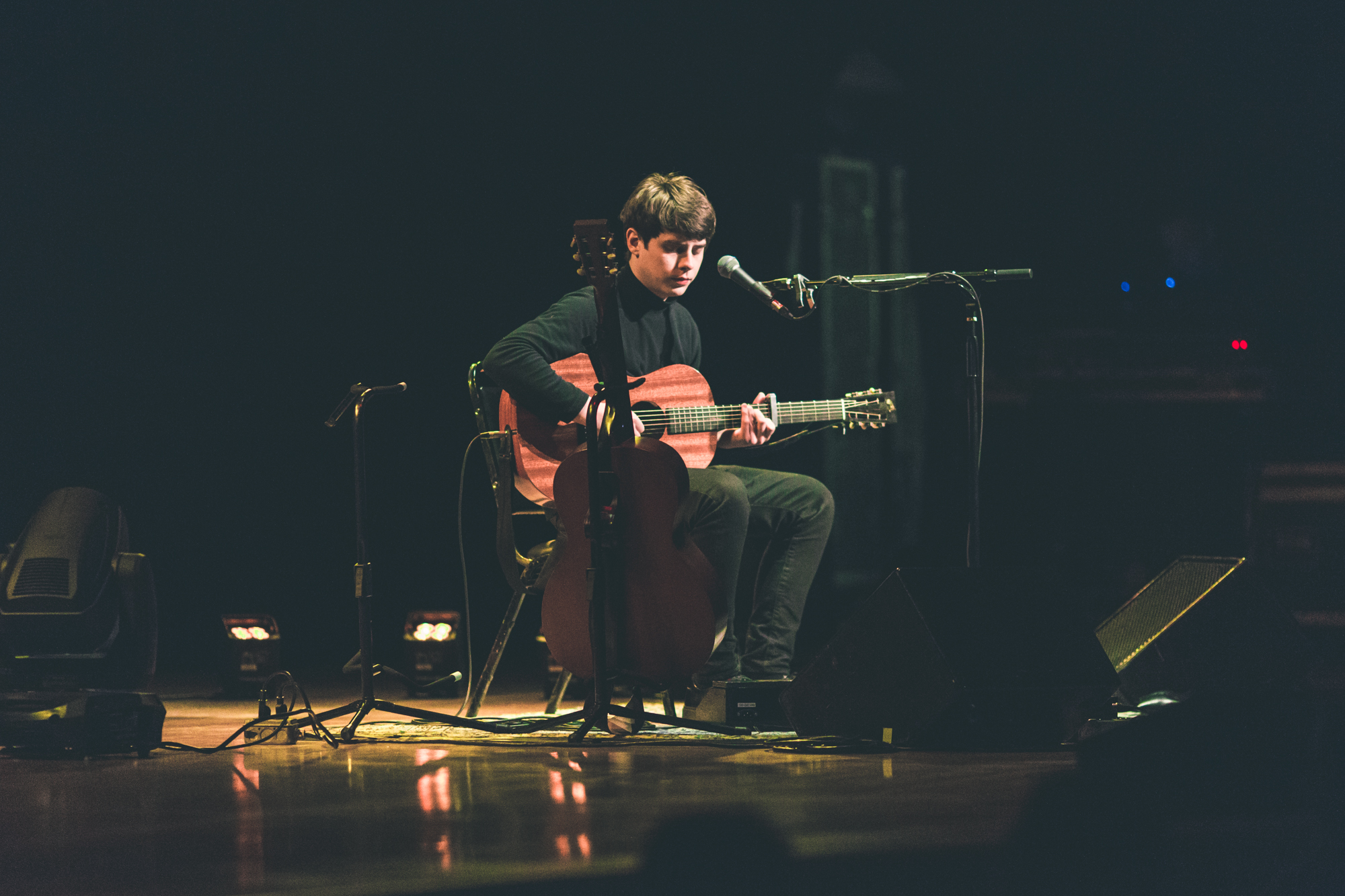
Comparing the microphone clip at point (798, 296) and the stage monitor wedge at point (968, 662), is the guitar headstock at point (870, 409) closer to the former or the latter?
the microphone clip at point (798, 296)

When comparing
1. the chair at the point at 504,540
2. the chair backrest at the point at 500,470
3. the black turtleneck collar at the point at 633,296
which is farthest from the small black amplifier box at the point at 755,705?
the black turtleneck collar at the point at 633,296

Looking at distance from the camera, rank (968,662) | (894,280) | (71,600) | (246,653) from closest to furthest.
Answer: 1. (968,662)
2. (894,280)
3. (71,600)
4. (246,653)

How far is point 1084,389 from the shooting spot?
4.92m

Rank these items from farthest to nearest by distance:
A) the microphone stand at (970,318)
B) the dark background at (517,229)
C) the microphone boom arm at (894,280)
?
the dark background at (517,229), the microphone boom arm at (894,280), the microphone stand at (970,318)

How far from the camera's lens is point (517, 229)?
5.24 m

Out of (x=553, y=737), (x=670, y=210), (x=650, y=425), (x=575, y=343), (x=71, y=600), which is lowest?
(x=553, y=737)

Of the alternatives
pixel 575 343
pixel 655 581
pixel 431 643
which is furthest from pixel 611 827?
pixel 431 643

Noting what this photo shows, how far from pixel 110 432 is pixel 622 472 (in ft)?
9.36

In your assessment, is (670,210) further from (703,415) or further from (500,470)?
(500,470)

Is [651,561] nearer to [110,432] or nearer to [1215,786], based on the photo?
[1215,786]

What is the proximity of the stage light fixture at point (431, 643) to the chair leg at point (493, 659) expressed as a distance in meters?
0.86

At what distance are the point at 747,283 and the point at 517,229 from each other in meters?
2.16

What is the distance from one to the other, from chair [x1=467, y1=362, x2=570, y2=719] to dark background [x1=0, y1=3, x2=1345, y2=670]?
4.62 ft

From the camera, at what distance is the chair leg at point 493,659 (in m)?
3.64
